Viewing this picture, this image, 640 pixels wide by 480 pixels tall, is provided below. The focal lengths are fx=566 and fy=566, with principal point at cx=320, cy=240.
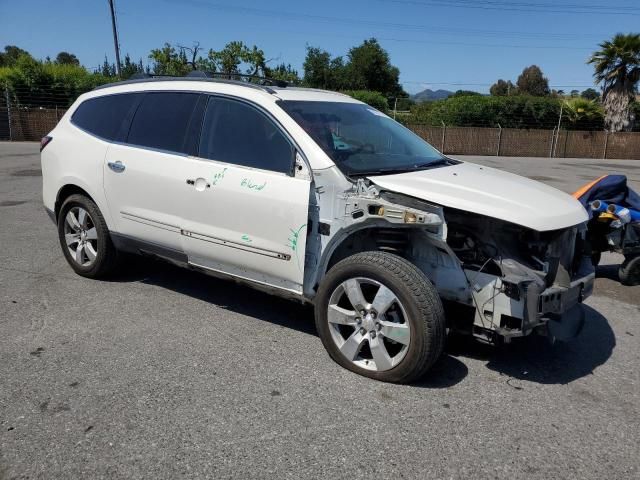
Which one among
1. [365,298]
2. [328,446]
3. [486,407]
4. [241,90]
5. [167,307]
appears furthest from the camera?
[167,307]

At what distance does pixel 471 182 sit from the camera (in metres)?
3.93

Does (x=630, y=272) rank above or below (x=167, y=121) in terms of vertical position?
below

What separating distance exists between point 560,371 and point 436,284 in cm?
110

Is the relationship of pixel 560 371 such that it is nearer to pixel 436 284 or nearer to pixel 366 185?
pixel 436 284

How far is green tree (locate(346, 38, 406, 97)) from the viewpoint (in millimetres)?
57188

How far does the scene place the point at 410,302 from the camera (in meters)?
3.36

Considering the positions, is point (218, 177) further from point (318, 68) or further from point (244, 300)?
point (318, 68)

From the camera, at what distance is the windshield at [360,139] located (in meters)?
3.99

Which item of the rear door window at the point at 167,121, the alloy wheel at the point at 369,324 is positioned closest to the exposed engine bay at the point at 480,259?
the alloy wheel at the point at 369,324

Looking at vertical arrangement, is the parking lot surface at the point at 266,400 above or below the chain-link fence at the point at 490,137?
below

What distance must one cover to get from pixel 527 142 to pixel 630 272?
85.2ft

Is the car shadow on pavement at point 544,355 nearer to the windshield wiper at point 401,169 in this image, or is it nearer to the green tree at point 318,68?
the windshield wiper at point 401,169

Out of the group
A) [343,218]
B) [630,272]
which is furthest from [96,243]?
[630,272]

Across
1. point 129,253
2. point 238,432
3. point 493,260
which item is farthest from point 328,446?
point 129,253
